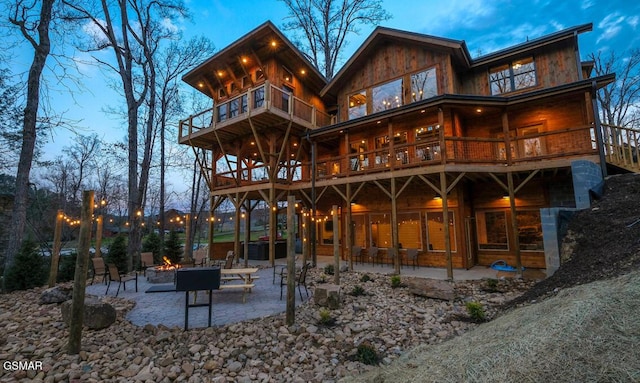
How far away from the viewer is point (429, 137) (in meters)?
12.3

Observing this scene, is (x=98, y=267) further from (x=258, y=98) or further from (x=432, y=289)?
(x=432, y=289)

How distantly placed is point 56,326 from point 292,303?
4.69 metres

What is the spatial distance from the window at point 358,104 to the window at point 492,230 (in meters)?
7.31

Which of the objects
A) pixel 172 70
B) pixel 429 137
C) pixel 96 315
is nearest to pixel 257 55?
pixel 172 70

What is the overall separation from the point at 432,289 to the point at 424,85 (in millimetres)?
9218

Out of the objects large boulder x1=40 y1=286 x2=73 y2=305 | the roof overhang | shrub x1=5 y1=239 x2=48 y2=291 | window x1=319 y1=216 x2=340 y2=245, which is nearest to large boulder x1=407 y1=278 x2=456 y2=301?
the roof overhang

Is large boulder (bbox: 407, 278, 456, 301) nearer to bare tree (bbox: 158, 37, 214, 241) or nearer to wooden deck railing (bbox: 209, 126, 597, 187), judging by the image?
wooden deck railing (bbox: 209, 126, 597, 187)

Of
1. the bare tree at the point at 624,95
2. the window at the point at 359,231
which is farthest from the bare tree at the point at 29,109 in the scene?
the bare tree at the point at 624,95

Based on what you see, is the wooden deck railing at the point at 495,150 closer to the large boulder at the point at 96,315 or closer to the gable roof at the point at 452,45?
the gable roof at the point at 452,45

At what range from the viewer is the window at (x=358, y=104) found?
14.5m

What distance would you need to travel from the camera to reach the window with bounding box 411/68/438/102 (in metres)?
12.5

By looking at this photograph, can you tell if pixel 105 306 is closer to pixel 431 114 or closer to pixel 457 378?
pixel 457 378

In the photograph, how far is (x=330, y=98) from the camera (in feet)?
56.9

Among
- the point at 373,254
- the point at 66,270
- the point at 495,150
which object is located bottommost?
the point at 66,270
